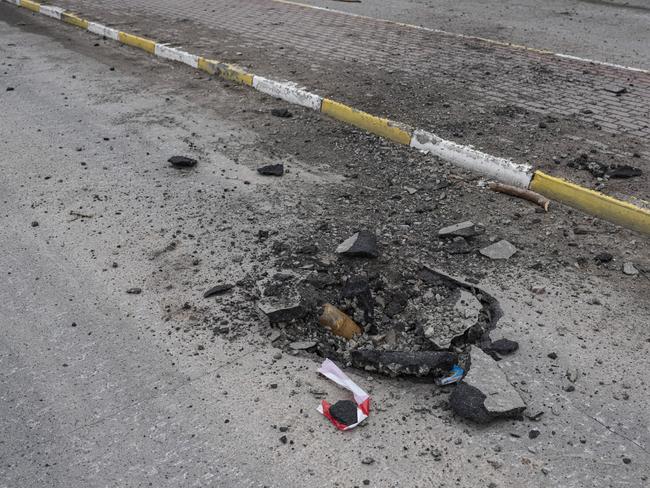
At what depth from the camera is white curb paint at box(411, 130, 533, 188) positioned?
5.31 meters

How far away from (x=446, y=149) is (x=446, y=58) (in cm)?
344

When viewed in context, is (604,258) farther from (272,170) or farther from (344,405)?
(272,170)

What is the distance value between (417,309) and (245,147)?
3049 mm

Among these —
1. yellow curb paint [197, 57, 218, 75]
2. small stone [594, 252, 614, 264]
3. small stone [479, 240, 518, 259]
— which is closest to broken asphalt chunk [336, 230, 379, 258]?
small stone [479, 240, 518, 259]

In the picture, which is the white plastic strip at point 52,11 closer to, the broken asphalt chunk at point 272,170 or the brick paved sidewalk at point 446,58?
A: the brick paved sidewalk at point 446,58

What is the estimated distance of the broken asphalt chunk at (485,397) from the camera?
2947 millimetres

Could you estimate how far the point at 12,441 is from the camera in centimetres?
285

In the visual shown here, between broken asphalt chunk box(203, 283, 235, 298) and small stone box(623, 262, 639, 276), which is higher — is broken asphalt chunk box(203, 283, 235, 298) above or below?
below

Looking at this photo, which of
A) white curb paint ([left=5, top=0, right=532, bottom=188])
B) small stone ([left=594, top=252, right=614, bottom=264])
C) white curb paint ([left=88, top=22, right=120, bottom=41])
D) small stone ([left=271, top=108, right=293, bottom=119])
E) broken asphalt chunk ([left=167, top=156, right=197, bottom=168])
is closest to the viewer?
small stone ([left=594, top=252, right=614, bottom=264])

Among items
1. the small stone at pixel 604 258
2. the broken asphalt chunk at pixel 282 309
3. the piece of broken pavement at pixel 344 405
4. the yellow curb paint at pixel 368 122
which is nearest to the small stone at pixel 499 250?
the small stone at pixel 604 258

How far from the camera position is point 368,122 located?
6438mm

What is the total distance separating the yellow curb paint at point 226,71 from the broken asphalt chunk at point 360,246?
4.16 m

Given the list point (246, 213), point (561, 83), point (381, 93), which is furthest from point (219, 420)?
point (561, 83)

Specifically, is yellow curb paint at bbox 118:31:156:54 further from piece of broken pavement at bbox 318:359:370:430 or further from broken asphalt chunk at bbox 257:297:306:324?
piece of broken pavement at bbox 318:359:370:430
